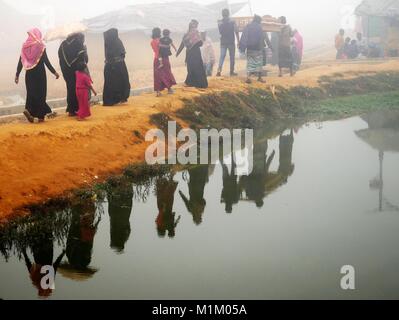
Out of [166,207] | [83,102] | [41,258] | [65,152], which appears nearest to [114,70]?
[83,102]

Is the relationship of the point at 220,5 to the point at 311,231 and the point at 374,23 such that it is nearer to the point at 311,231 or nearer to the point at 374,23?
the point at 374,23

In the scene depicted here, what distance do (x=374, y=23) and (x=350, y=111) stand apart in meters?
13.3

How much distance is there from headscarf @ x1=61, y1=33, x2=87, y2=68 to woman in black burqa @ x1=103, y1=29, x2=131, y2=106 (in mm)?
1104

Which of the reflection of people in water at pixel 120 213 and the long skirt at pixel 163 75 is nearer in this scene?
the reflection of people in water at pixel 120 213

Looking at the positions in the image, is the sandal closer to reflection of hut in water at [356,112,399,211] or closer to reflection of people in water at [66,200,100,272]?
reflection of people in water at [66,200,100,272]

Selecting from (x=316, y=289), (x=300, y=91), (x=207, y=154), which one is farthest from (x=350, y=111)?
(x=316, y=289)

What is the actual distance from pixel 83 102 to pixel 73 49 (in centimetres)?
98

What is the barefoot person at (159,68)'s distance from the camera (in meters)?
10.7

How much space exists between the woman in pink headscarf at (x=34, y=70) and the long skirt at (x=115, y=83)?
1910 mm

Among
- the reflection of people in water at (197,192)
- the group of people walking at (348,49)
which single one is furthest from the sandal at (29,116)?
the group of people walking at (348,49)

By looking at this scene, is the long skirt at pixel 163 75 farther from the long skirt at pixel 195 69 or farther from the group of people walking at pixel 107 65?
the long skirt at pixel 195 69

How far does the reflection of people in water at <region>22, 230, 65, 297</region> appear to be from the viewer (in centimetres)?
474

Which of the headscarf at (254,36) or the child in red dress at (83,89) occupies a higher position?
the headscarf at (254,36)

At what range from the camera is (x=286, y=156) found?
355 inches
